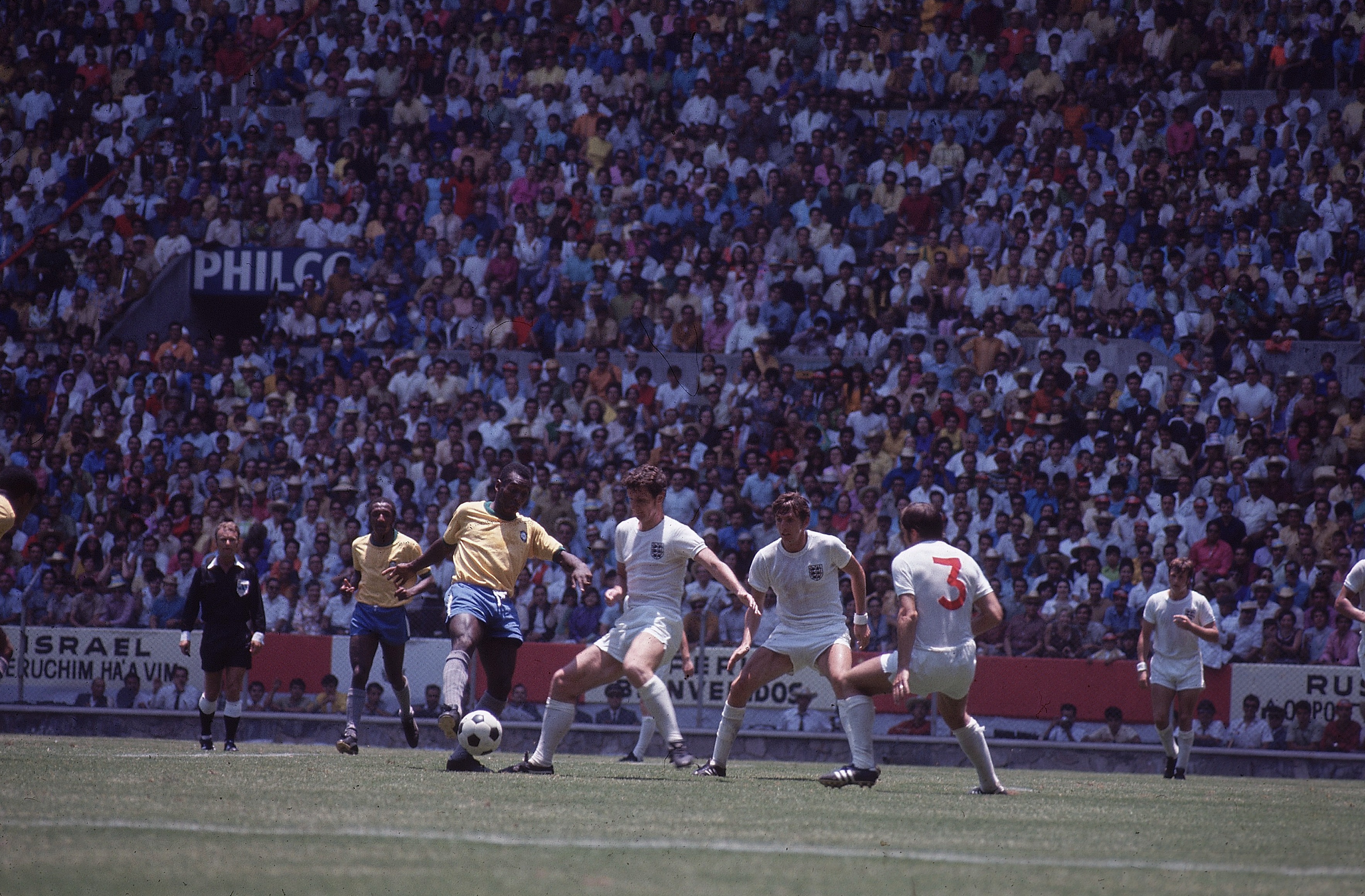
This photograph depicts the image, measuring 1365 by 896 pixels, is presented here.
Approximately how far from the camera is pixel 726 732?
11141mm

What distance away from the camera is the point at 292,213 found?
80.1 ft

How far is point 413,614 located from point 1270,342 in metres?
10.9

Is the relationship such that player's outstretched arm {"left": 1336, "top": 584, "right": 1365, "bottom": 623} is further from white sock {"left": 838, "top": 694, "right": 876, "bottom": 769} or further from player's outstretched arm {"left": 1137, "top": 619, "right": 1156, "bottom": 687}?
white sock {"left": 838, "top": 694, "right": 876, "bottom": 769}

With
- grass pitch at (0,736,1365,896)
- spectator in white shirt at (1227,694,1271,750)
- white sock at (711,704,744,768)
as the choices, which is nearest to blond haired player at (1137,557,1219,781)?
spectator in white shirt at (1227,694,1271,750)

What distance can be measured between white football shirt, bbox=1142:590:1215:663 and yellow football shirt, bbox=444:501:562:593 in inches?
238

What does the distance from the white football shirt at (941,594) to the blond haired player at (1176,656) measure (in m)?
5.53

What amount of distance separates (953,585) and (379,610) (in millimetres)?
5982

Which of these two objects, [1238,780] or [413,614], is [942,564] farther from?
[413,614]

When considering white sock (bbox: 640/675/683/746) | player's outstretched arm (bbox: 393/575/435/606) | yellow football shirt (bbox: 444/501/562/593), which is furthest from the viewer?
player's outstretched arm (bbox: 393/575/435/606)

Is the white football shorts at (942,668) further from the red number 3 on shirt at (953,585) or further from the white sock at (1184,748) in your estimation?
the white sock at (1184,748)

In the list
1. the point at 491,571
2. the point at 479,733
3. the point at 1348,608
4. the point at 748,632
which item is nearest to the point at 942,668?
the point at 748,632

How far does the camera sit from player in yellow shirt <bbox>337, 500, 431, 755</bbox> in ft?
44.4

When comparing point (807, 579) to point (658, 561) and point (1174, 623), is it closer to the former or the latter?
point (658, 561)

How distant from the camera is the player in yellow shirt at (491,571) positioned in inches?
450
